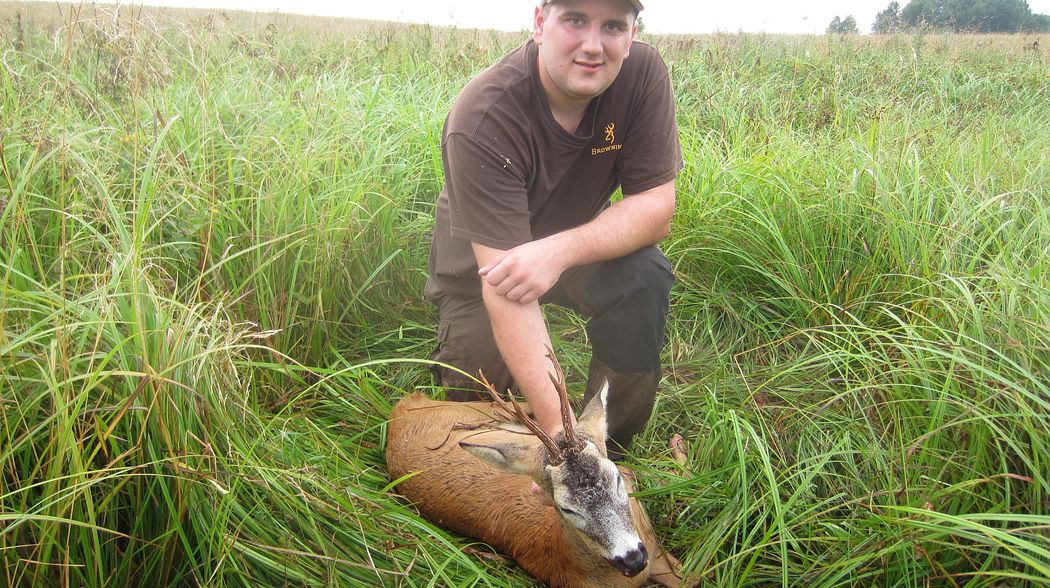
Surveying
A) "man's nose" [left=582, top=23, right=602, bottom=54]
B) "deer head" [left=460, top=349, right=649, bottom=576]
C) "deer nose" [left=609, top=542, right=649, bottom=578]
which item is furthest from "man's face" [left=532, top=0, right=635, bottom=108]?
"deer nose" [left=609, top=542, right=649, bottom=578]

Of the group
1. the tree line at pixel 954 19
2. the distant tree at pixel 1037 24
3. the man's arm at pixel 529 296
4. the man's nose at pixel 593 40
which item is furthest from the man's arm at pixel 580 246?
the distant tree at pixel 1037 24

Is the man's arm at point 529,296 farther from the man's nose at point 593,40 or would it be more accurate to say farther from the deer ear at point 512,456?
the man's nose at point 593,40

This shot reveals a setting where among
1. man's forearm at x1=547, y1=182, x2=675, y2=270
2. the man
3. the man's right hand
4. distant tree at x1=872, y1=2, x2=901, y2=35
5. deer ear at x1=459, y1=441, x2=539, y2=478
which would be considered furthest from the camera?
distant tree at x1=872, y1=2, x2=901, y2=35

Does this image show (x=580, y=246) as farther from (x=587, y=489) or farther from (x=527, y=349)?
(x=587, y=489)

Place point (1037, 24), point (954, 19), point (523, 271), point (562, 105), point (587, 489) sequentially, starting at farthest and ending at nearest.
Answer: point (1037, 24) < point (954, 19) < point (562, 105) < point (523, 271) < point (587, 489)

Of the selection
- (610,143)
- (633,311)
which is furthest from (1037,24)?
(633,311)

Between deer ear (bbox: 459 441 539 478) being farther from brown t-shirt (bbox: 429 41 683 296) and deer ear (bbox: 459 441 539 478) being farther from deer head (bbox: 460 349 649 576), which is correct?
brown t-shirt (bbox: 429 41 683 296)

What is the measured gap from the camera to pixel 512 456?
2.44 metres

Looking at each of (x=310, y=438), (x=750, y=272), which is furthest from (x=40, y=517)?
(x=750, y=272)

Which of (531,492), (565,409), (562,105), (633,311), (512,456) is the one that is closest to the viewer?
(565,409)

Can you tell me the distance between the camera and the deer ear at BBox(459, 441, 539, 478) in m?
2.42

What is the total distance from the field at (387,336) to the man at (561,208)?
395 mm

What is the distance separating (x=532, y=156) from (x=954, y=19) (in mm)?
7472

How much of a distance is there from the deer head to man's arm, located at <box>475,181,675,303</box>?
1.44ft
